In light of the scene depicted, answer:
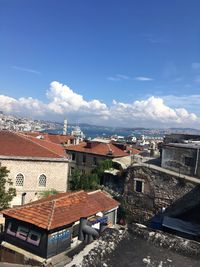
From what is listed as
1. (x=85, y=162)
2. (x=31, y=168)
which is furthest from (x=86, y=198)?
(x=85, y=162)

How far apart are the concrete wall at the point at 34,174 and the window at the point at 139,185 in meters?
9.55

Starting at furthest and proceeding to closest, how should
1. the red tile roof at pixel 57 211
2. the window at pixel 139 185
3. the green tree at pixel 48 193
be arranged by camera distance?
the green tree at pixel 48 193, the window at pixel 139 185, the red tile roof at pixel 57 211

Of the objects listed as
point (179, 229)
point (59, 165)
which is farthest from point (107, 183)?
point (179, 229)

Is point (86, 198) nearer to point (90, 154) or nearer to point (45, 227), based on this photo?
point (45, 227)

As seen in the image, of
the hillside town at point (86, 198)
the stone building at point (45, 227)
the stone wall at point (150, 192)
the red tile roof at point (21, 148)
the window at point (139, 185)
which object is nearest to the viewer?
the stone building at point (45, 227)

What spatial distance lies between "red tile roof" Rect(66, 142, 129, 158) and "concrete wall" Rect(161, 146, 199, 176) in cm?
1423

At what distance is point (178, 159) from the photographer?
29.6 m

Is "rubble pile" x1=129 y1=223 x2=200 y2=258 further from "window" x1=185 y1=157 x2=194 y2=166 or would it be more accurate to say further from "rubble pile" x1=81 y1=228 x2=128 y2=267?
"window" x1=185 y1=157 x2=194 y2=166

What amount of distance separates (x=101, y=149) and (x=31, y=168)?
14.7 metres

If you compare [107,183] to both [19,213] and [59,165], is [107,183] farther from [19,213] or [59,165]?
[19,213]

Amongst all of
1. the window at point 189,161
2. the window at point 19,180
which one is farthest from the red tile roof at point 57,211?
the window at point 19,180

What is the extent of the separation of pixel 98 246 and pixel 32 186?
2851 centimetres

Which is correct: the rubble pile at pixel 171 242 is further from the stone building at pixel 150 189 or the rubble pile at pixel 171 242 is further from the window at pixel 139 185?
the window at pixel 139 185

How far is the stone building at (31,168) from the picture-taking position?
110 ft
